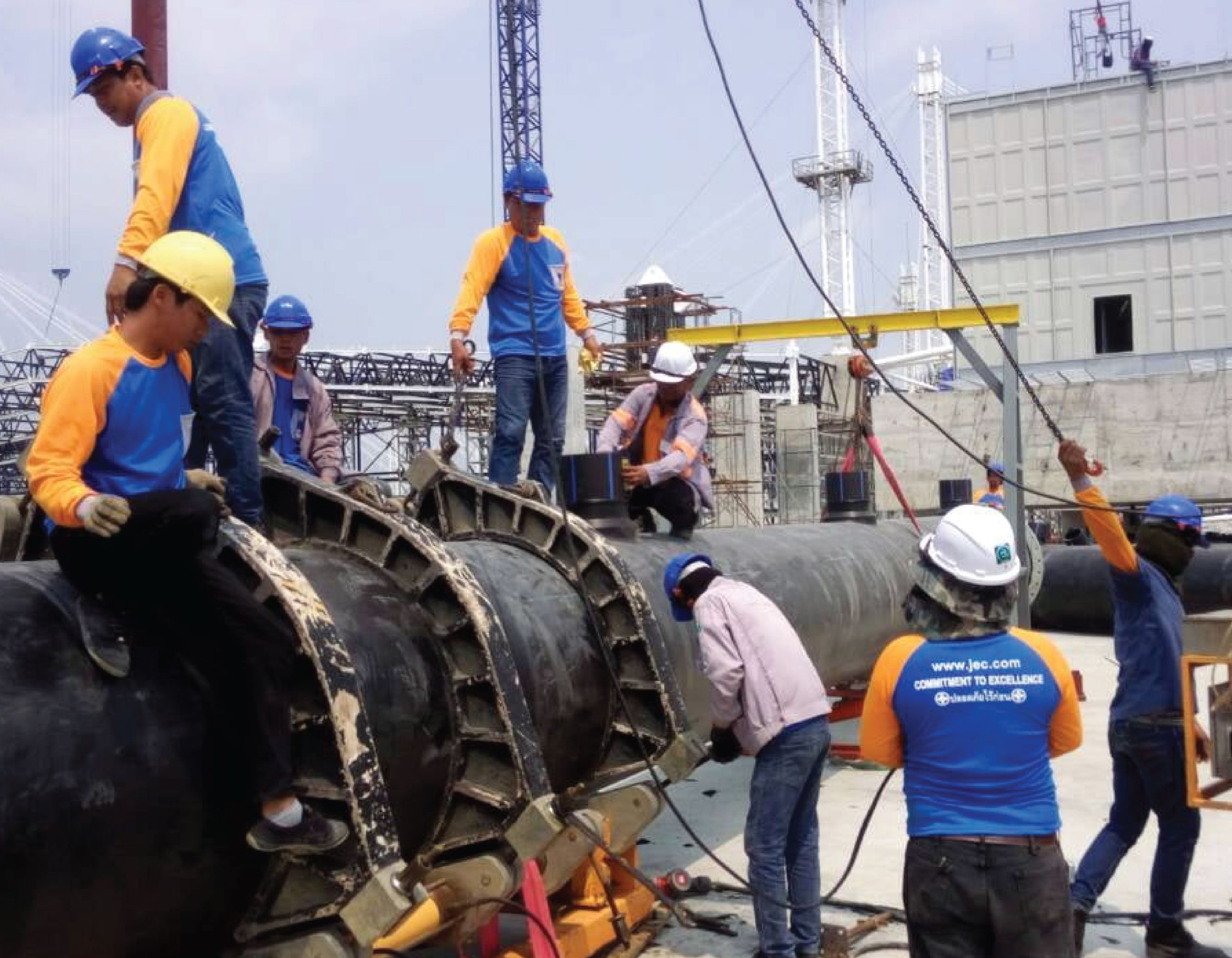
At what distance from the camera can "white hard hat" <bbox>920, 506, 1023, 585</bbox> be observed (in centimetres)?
342

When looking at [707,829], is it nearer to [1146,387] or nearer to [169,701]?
[169,701]

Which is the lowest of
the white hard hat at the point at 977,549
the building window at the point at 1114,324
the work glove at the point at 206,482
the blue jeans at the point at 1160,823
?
the blue jeans at the point at 1160,823

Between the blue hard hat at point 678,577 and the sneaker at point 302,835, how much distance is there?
2258 millimetres

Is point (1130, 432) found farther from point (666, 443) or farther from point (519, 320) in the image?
point (519, 320)

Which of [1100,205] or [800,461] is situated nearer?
[800,461]

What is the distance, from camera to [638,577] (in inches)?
215

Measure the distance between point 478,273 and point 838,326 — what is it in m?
3.71

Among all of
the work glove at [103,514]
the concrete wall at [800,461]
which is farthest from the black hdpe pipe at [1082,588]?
the work glove at [103,514]

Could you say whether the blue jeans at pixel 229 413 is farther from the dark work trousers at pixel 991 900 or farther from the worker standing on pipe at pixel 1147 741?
the worker standing on pipe at pixel 1147 741

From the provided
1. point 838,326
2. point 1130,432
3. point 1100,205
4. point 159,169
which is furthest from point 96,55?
point 1100,205

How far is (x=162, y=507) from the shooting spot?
9.21 feet

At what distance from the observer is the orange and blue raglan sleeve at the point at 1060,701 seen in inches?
136

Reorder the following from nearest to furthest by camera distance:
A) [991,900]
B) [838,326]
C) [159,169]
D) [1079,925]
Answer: [991,900]
[159,169]
[1079,925]
[838,326]

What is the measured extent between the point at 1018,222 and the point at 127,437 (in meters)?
31.5
